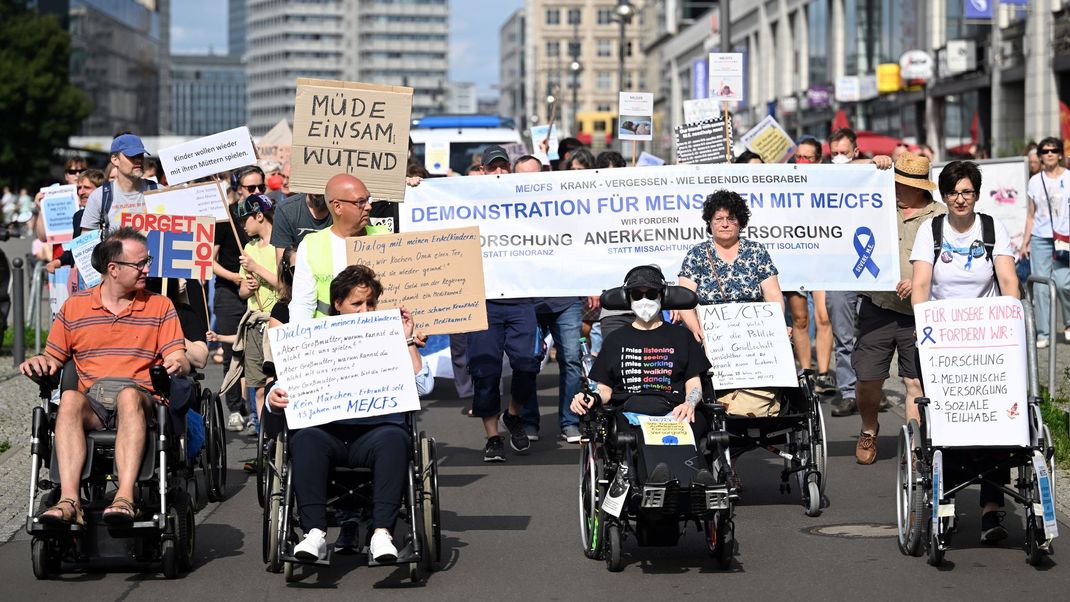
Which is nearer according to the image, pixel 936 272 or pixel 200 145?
Answer: pixel 936 272

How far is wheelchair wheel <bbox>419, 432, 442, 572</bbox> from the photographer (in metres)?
7.63

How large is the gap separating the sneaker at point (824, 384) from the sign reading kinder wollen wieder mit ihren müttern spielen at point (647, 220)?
313 cm

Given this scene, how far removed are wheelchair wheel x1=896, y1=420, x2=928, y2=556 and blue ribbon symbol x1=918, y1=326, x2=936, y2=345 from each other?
1.35 ft

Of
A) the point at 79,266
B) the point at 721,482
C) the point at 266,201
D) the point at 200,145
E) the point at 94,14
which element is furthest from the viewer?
the point at 94,14

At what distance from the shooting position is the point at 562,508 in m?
9.42

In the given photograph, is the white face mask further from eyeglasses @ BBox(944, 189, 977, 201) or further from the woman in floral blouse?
A: eyeglasses @ BBox(944, 189, 977, 201)

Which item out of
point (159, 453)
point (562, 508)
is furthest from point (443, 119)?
point (159, 453)

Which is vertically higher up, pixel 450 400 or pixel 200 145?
pixel 200 145

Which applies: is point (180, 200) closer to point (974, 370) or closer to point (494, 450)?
point (494, 450)

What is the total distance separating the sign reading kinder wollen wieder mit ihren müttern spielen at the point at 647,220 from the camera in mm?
11445

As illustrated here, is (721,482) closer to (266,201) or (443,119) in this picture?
(266,201)

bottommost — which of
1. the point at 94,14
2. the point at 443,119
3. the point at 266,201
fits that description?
the point at 266,201

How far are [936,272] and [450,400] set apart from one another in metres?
6.68

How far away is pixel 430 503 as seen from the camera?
7.65 m
